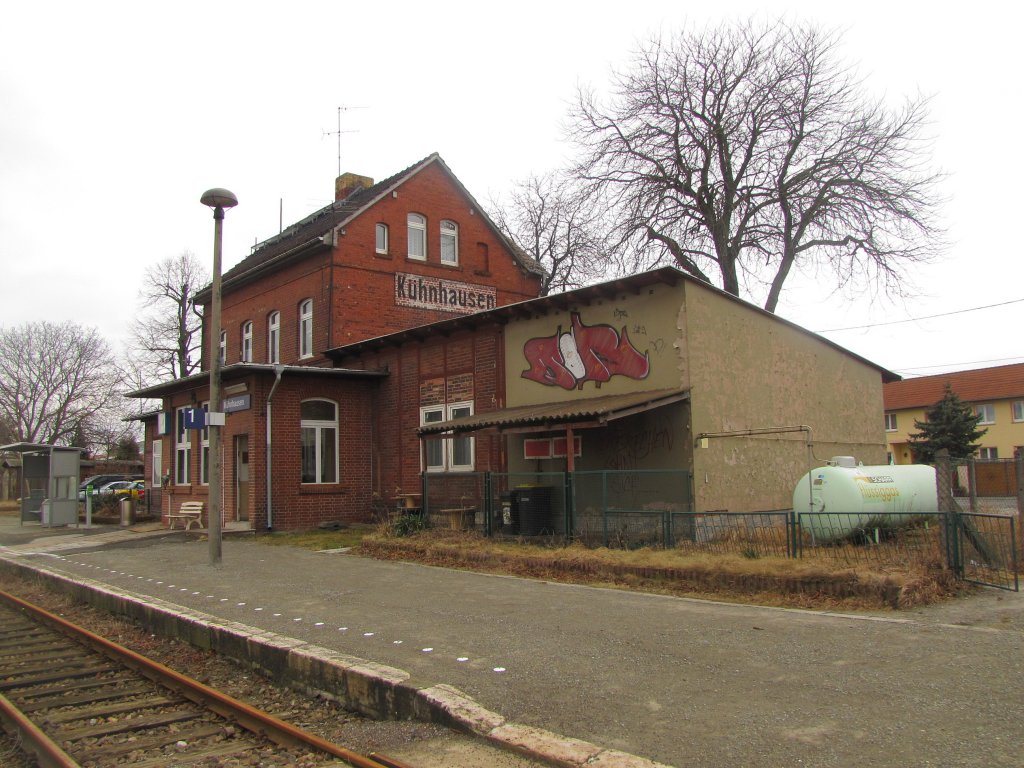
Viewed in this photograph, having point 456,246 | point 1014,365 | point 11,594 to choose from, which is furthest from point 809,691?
point 1014,365

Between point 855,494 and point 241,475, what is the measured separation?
48.5 feet

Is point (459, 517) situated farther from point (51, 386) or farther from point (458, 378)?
point (51, 386)

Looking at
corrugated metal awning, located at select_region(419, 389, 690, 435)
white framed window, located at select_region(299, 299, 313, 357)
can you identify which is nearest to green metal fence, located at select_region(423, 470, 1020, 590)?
corrugated metal awning, located at select_region(419, 389, 690, 435)

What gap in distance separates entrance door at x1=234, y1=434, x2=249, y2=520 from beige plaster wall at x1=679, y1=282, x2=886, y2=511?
11.9 metres

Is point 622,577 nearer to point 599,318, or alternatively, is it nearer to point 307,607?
point 307,607

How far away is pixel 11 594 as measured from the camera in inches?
536

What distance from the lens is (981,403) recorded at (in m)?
50.1

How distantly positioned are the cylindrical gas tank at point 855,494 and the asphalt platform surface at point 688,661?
373 centimetres

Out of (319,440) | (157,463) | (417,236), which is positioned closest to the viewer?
(319,440)

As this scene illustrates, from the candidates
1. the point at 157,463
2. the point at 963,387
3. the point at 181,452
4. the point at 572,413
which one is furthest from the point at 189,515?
the point at 963,387

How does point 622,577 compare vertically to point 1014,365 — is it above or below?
below

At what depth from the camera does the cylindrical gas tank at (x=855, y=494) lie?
13.2m

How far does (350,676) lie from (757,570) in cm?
563

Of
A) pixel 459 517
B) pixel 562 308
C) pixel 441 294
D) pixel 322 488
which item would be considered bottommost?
pixel 459 517
